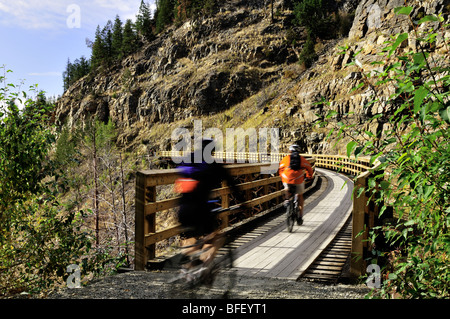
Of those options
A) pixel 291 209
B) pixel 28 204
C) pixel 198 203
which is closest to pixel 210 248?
pixel 198 203

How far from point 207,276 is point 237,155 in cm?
4200

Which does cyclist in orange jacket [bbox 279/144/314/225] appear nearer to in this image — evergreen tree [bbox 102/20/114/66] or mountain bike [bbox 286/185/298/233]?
mountain bike [bbox 286/185/298/233]

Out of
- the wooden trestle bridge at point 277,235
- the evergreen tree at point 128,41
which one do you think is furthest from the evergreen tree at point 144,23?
the wooden trestle bridge at point 277,235

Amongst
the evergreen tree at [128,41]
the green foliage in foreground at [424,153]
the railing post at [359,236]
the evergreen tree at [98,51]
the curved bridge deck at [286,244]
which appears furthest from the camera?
the evergreen tree at [98,51]

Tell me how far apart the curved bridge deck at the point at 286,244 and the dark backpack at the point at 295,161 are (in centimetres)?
162

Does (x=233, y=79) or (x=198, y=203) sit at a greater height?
(x=233, y=79)

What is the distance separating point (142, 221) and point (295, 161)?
4.51m

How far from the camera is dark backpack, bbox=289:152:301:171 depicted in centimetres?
827

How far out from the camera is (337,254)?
20.8 feet

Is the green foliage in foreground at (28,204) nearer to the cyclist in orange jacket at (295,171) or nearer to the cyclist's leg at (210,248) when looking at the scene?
the cyclist's leg at (210,248)

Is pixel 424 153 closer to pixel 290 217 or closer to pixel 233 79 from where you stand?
pixel 290 217

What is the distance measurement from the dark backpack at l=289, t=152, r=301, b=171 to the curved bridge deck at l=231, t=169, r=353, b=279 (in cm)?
162

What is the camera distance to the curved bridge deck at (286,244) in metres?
5.50

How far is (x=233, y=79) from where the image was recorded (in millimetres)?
72688
